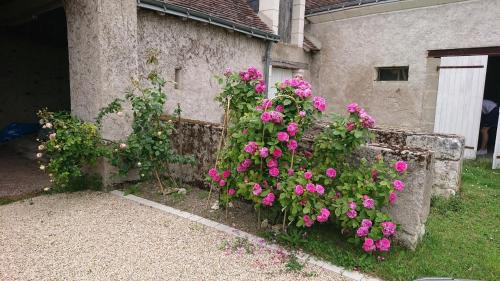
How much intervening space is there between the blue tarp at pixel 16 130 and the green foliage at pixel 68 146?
4154 mm

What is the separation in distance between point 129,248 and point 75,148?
1674 millimetres

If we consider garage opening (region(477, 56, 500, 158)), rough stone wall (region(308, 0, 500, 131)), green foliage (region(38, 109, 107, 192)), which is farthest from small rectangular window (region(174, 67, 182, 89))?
garage opening (region(477, 56, 500, 158))

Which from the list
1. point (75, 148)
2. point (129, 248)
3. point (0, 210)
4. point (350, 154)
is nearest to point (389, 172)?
point (350, 154)

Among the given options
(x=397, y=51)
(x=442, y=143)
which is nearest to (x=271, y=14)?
(x=397, y=51)

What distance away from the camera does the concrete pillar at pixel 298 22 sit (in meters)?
9.62

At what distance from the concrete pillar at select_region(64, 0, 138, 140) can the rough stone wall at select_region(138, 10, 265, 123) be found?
2.56 ft

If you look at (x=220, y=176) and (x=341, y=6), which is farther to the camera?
(x=341, y=6)

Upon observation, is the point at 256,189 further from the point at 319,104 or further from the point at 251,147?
the point at 319,104

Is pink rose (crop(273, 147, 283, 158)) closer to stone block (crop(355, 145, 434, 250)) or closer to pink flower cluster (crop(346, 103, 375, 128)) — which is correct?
pink flower cluster (crop(346, 103, 375, 128))

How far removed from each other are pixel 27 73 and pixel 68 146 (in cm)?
572

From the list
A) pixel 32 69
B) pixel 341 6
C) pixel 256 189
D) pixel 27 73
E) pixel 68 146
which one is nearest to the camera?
pixel 256 189

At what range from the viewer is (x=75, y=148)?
416cm

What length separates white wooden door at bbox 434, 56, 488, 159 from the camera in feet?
25.0

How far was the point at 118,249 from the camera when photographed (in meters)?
3.14
